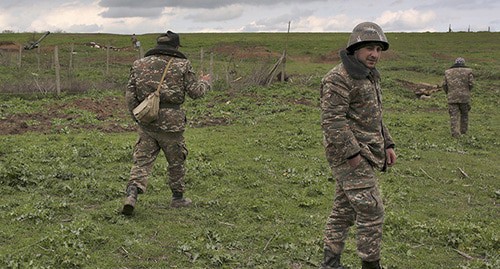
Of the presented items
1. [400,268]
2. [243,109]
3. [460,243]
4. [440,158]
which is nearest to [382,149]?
[400,268]

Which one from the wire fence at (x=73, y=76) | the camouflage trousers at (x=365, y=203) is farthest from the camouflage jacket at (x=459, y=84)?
the camouflage trousers at (x=365, y=203)

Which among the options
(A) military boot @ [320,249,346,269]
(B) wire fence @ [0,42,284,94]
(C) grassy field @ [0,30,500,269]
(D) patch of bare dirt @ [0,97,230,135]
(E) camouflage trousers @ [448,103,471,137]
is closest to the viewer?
(A) military boot @ [320,249,346,269]

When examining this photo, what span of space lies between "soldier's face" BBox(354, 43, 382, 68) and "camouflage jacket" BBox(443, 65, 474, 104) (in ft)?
32.9

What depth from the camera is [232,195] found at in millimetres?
7969

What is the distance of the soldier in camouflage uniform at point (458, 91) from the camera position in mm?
13570

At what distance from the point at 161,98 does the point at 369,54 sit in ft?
9.79

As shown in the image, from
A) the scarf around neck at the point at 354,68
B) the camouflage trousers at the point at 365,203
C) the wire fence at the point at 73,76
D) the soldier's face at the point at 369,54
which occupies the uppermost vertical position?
the soldier's face at the point at 369,54

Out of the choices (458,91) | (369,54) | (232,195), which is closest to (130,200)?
(232,195)

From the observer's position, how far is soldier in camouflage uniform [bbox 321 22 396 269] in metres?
4.43

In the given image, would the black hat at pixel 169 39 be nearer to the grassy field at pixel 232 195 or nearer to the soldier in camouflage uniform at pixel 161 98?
the soldier in camouflage uniform at pixel 161 98

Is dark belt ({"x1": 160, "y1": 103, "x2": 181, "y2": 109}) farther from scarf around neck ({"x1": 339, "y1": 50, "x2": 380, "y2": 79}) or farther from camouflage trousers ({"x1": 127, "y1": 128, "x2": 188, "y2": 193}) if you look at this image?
scarf around neck ({"x1": 339, "y1": 50, "x2": 380, "y2": 79})

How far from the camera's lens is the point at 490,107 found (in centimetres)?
1938

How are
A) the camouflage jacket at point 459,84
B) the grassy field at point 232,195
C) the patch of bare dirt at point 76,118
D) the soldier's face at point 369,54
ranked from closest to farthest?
the soldier's face at point 369,54 → the grassy field at point 232,195 → the patch of bare dirt at point 76,118 → the camouflage jacket at point 459,84

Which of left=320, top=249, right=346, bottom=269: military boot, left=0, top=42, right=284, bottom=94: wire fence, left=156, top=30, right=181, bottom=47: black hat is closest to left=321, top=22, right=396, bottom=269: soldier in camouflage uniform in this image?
left=320, top=249, right=346, bottom=269: military boot
